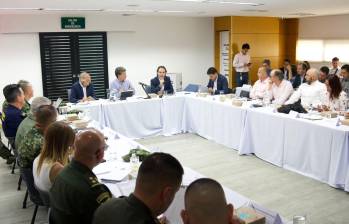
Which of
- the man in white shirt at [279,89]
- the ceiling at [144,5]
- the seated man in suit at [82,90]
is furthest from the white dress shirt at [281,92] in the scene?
the seated man in suit at [82,90]

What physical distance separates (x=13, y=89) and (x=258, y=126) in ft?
11.1

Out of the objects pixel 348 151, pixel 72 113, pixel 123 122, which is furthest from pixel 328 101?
pixel 72 113

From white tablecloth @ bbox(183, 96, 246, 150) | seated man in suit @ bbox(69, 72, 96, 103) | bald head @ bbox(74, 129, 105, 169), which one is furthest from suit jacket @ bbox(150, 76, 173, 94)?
bald head @ bbox(74, 129, 105, 169)

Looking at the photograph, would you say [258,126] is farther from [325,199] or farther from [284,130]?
[325,199]

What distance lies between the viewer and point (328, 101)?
5449 mm

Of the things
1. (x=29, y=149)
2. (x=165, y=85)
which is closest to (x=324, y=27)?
(x=165, y=85)

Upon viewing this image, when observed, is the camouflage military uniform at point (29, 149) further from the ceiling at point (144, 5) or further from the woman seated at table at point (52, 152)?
the ceiling at point (144, 5)

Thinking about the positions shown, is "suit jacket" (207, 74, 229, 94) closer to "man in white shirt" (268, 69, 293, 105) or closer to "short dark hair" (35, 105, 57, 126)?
"man in white shirt" (268, 69, 293, 105)

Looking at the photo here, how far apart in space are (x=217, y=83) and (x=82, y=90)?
2.59 meters

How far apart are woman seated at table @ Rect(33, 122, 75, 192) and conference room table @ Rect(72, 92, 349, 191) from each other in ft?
10.0

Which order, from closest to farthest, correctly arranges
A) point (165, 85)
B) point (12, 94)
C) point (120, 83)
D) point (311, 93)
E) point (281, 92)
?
point (12, 94) → point (311, 93) → point (281, 92) → point (120, 83) → point (165, 85)

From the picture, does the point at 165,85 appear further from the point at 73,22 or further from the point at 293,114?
the point at 73,22

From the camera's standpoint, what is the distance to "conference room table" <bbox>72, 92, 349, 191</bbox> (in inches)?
169

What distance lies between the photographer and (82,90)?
6535 millimetres
